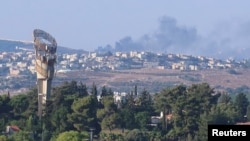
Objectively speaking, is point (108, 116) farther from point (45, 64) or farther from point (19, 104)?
point (45, 64)

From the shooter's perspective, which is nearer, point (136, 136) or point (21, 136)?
point (21, 136)

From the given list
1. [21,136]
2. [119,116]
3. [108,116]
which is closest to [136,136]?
[108,116]

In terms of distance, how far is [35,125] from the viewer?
58.1 meters

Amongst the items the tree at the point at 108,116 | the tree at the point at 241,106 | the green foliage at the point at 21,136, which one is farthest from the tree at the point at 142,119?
the green foliage at the point at 21,136

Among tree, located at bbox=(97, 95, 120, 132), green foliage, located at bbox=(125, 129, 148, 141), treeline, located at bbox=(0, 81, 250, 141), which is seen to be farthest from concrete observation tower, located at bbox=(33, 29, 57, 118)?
green foliage, located at bbox=(125, 129, 148, 141)

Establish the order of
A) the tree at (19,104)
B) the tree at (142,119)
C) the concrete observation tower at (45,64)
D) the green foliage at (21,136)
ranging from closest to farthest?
the green foliage at (21,136) < the tree at (142,119) < the tree at (19,104) < the concrete observation tower at (45,64)

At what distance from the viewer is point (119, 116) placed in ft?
202

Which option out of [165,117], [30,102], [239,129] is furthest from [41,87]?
[239,129]

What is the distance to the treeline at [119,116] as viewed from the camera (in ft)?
188

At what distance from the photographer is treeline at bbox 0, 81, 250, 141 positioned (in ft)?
188

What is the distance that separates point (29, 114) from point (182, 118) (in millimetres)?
9179

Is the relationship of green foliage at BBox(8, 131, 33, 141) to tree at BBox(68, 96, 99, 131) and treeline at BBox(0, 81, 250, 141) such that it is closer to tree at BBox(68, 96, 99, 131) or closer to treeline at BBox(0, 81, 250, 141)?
treeline at BBox(0, 81, 250, 141)

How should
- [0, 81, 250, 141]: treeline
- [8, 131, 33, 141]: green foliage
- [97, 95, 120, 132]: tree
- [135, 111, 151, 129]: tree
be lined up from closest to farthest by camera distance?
[8, 131, 33, 141]: green foliage → [0, 81, 250, 141]: treeline → [97, 95, 120, 132]: tree → [135, 111, 151, 129]: tree

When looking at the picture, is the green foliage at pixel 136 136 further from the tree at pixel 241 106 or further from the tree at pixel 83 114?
the tree at pixel 241 106
